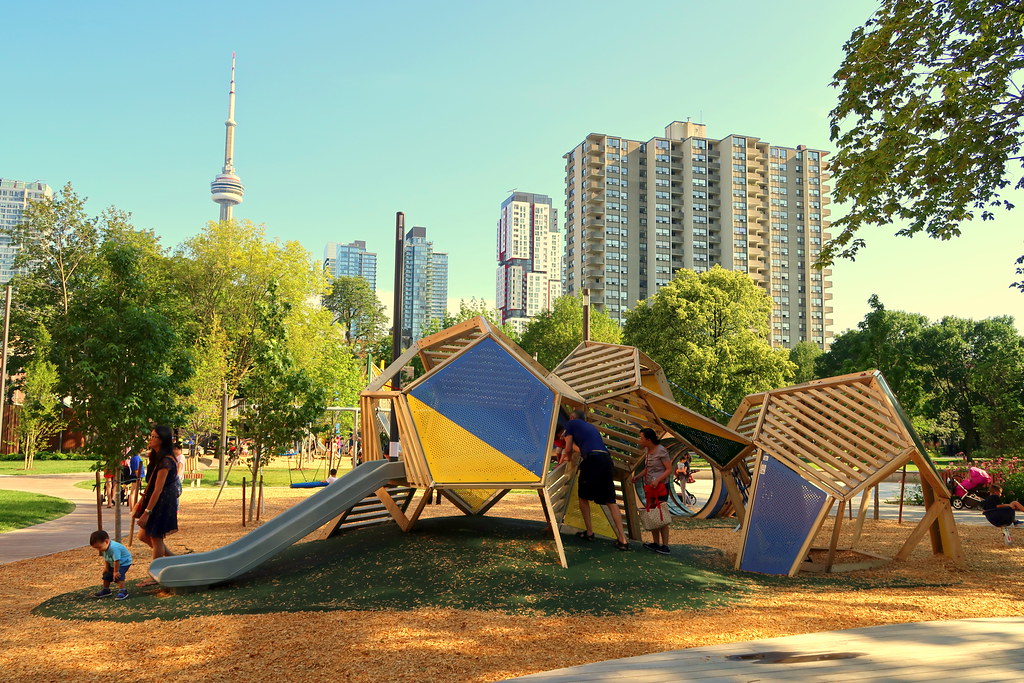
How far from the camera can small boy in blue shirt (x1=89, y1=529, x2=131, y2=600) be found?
7375 mm

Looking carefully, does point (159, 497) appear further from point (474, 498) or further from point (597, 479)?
point (597, 479)

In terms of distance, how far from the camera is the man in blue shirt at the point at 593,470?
914 cm

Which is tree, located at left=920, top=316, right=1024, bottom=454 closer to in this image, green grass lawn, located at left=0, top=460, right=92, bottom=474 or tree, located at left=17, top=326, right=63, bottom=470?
green grass lawn, located at left=0, top=460, right=92, bottom=474

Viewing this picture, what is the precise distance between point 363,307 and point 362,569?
71649mm

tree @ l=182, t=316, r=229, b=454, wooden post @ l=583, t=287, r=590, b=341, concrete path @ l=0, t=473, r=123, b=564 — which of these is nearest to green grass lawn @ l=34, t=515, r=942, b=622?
concrete path @ l=0, t=473, r=123, b=564

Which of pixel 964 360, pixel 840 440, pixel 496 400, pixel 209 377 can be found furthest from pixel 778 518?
pixel 964 360

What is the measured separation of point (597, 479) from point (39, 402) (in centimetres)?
3423

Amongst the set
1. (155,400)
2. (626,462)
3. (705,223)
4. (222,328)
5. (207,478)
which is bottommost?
(207,478)

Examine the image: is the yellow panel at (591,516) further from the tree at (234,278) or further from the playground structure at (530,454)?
the tree at (234,278)

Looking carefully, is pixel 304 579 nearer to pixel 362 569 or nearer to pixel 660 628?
pixel 362 569

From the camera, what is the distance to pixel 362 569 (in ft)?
25.5

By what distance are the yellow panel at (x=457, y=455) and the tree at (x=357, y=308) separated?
2728 inches

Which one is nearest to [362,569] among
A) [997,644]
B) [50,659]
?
[50,659]

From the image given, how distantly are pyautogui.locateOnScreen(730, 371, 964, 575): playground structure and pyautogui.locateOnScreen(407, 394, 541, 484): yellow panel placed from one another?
3142mm
